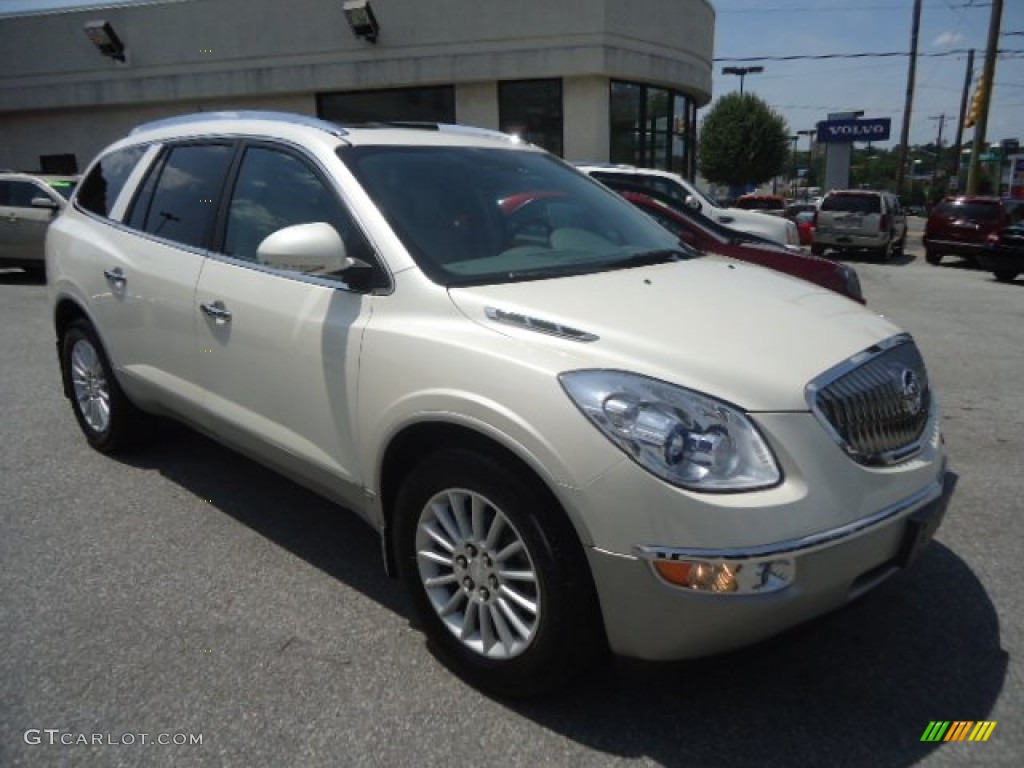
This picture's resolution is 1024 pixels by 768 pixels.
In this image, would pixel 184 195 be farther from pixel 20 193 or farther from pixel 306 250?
pixel 20 193

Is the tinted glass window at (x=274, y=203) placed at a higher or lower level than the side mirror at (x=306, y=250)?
higher

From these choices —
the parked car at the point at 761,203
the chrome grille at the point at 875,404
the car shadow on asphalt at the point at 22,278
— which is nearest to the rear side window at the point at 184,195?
the chrome grille at the point at 875,404

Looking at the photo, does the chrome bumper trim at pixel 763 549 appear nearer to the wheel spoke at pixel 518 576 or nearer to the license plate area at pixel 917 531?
the license plate area at pixel 917 531

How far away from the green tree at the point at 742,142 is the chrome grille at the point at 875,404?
5073cm

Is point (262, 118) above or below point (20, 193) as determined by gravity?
above

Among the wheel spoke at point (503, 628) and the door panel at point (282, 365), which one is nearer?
the wheel spoke at point (503, 628)

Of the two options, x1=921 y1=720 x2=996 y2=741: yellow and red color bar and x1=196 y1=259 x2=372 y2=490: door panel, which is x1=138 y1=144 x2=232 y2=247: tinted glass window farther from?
x1=921 y1=720 x2=996 y2=741: yellow and red color bar

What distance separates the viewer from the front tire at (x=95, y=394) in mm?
4359

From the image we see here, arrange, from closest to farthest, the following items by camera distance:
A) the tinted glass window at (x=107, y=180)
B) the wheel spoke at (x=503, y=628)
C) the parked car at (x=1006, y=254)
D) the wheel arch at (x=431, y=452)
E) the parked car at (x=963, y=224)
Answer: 1. the wheel arch at (x=431, y=452)
2. the wheel spoke at (x=503, y=628)
3. the tinted glass window at (x=107, y=180)
4. the parked car at (x=1006, y=254)
5. the parked car at (x=963, y=224)

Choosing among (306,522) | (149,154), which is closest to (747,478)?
(306,522)

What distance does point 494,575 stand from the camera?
7.94 ft

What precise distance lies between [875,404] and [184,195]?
3111mm

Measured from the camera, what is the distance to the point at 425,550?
8.56 ft

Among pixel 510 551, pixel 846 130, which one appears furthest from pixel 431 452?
pixel 846 130
